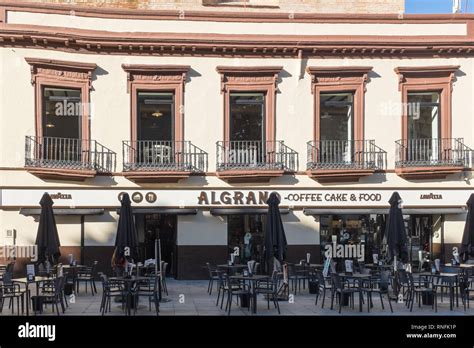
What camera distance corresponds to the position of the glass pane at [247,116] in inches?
821

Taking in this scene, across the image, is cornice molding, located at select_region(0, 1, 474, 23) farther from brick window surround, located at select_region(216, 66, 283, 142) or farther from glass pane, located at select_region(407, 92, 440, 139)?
glass pane, located at select_region(407, 92, 440, 139)

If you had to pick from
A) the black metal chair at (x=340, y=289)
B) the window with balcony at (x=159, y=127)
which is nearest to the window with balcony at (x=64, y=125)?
the window with balcony at (x=159, y=127)

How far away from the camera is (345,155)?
822 inches

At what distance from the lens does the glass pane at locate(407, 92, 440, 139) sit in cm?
2125

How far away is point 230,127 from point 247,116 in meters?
0.79

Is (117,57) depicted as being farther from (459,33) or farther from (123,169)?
(459,33)

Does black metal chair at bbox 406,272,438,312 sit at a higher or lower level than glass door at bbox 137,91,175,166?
lower

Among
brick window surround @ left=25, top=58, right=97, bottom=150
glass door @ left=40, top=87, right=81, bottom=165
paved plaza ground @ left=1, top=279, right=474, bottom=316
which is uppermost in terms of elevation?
brick window surround @ left=25, top=58, right=97, bottom=150

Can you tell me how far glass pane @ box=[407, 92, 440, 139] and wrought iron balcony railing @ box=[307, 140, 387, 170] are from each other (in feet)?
5.19

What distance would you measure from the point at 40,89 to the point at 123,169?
150 inches
